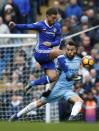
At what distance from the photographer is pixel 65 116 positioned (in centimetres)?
2073

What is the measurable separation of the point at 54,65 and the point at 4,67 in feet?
6.51

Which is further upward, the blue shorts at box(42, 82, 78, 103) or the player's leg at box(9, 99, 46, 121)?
the blue shorts at box(42, 82, 78, 103)

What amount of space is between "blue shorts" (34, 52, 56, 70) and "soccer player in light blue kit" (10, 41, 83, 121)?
1.03 feet

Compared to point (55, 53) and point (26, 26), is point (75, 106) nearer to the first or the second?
point (55, 53)

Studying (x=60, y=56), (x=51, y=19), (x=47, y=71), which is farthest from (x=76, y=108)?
(x=51, y=19)

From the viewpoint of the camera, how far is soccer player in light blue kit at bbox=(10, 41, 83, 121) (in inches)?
747

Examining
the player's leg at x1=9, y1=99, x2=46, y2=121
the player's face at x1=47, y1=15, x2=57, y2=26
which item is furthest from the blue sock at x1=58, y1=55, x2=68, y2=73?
the player's leg at x1=9, y1=99, x2=46, y2=121

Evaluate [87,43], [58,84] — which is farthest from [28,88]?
[87,43]

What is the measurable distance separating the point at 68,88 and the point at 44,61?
69cm

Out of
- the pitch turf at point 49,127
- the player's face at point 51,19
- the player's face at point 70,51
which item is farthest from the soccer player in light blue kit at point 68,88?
the pitch turf at point 49,127

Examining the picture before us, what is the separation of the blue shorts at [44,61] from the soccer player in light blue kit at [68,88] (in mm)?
314

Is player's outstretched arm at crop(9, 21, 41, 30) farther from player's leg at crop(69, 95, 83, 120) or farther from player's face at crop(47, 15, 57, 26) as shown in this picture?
player's leg at crop(69, 95, 83, 120)

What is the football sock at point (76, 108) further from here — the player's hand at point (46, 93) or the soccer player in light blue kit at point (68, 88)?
the player's hand at point (46, 93)

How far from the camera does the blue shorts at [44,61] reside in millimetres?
19312
